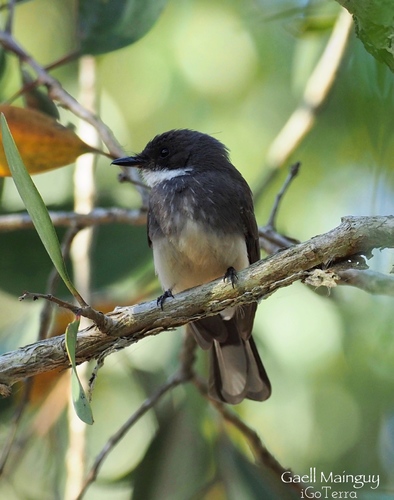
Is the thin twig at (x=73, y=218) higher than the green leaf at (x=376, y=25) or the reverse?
the reverse

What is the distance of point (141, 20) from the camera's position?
421 cm

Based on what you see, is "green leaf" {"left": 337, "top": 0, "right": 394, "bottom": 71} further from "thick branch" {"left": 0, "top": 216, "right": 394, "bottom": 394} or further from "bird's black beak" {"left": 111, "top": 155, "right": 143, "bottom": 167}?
"bird's black beak" {"left": 111, "top": 155, "right": 143, "bottom": 167}

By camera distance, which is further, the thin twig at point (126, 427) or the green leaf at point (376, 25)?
the thin twig at point (126, 427)

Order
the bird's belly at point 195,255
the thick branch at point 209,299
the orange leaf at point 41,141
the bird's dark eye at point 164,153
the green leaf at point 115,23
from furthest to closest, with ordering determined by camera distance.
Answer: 1. the bird's dark eye at point 164,153
2. the green leaf at point 115,23
3. the bird's belly at point 195,255
4. the orange leaf at point 41,141
5. the thick branch at point 209,299

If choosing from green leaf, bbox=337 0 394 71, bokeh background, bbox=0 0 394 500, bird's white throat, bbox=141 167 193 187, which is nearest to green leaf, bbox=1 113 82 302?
green leaf, bbox=337 0 394 71

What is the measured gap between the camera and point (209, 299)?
2.68m

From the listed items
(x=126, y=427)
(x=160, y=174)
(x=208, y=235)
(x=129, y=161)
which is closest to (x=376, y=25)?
(x=208, y=235)

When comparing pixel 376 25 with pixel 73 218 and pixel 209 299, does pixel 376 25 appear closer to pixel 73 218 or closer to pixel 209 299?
pixel 209 299

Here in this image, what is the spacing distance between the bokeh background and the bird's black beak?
542 millimetres

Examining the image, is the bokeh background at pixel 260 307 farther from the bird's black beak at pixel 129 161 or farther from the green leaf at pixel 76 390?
the green leaf at pixel 76 390

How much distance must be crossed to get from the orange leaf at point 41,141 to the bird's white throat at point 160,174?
2.04ft

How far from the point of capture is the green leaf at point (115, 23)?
4203 mm

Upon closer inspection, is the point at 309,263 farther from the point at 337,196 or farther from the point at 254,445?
the point at 337,196

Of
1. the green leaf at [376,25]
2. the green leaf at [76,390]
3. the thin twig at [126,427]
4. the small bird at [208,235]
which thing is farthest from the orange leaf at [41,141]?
the green leaf at [376,25]
